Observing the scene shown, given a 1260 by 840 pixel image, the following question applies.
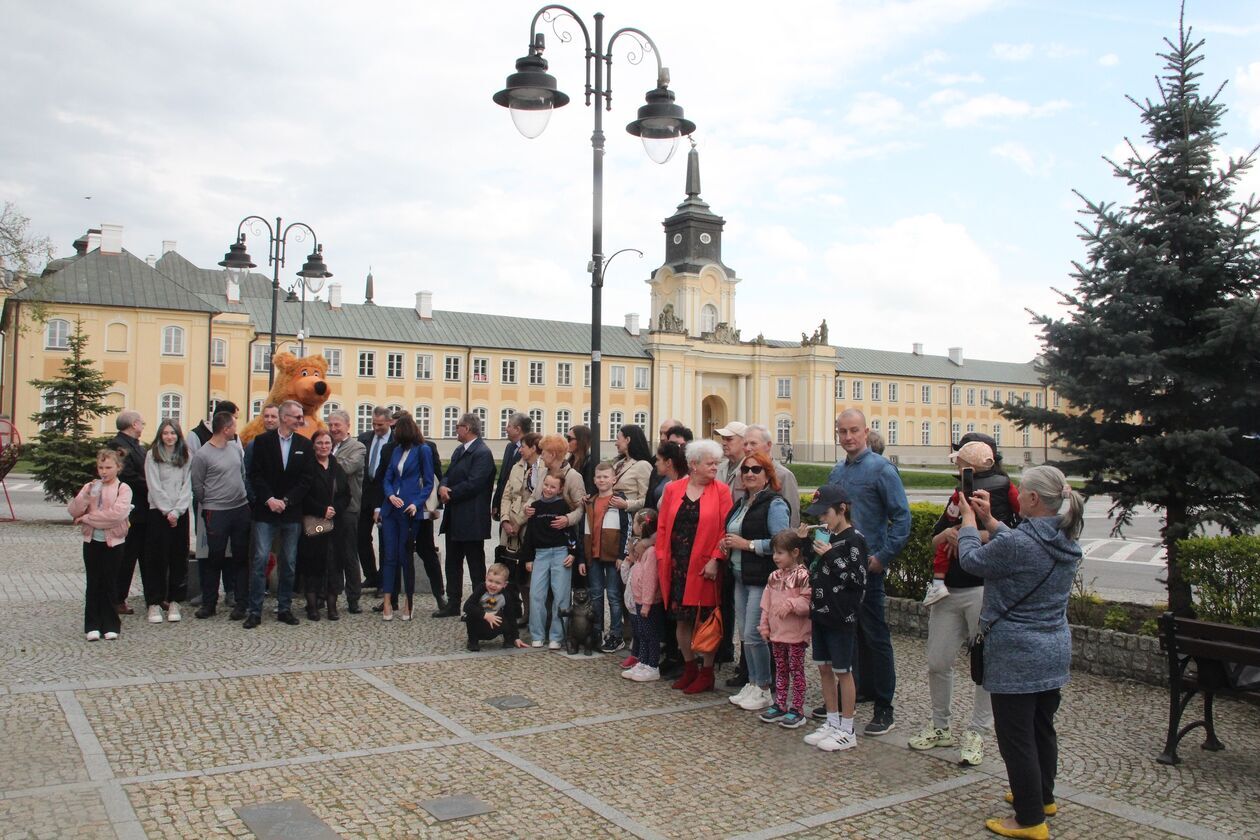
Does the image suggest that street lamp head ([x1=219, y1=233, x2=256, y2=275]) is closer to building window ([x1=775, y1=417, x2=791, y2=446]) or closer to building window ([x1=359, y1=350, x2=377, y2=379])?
building window ([x1=359, y1=350, x2=377, y2=379])

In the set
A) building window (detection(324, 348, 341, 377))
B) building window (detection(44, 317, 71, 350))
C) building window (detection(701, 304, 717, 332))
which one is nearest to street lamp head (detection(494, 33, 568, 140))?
building window (detection(44, 317, 71, 350))

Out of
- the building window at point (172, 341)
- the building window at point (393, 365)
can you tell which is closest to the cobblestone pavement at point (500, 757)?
the building window at point (172, 341)

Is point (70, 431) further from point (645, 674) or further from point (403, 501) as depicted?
point (645, 674)

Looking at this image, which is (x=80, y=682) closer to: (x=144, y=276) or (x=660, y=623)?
(x=660, y=623)

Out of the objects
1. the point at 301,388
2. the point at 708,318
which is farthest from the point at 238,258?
the point at 708,318

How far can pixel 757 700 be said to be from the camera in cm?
700

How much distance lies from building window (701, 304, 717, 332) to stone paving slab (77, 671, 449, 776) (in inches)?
2935

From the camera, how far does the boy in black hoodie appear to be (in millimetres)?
8633

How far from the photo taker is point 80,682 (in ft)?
23.4

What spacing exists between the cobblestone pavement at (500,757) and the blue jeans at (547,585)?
58 cm

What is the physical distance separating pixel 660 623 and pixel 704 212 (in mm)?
75698

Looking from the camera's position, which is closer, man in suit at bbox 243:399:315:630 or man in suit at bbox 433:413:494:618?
man in suit at bbox 243:399:315:630

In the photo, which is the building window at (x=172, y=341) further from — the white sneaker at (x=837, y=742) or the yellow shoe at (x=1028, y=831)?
the yellow shoe at (x=1028, y=831)

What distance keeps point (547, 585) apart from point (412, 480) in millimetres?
2135
